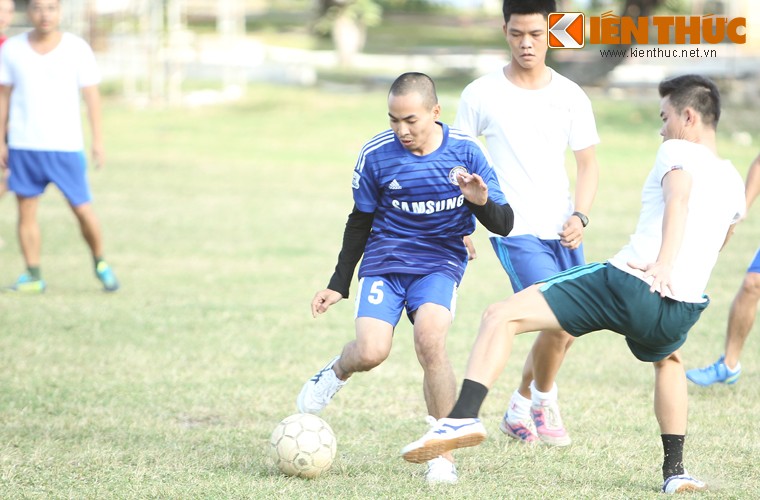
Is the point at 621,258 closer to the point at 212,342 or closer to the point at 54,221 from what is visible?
the point at 212,342

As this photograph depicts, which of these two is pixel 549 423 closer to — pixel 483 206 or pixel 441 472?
pixel 441 472

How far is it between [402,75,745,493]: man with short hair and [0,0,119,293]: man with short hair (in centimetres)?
571

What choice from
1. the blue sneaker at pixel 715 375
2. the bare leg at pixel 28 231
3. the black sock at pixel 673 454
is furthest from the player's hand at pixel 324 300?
the bare leg at pixel 28 231

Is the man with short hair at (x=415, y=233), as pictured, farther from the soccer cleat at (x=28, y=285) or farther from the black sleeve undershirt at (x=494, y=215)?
the soccer cleat at (x=28, y=285)

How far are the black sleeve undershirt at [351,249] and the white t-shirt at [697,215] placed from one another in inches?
50.2

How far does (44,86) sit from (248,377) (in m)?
3.79

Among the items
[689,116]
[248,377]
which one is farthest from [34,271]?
[689,116]

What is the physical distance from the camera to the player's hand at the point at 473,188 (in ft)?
15.5

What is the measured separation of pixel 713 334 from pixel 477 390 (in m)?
4.64

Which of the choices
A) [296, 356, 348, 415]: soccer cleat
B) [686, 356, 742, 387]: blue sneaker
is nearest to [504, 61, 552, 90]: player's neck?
[296, 356, 348, 415]: soccer cleat

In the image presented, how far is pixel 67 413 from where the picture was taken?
615 cm

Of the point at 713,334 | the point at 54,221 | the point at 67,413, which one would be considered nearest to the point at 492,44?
the point at 54,221

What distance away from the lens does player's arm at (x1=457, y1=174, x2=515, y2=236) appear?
474cm

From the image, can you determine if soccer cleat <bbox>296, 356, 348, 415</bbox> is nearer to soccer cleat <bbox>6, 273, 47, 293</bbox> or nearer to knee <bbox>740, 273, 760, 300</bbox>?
knee <bbox>740, 273, 760, 300</bbox>
